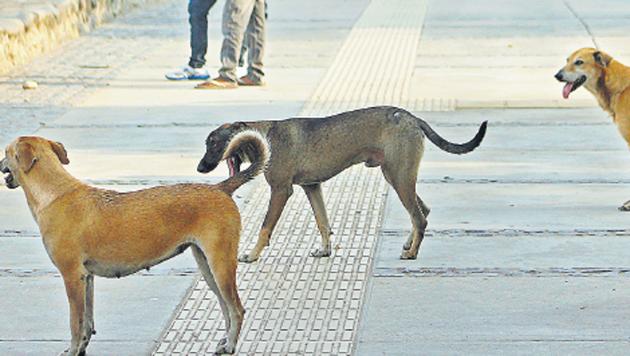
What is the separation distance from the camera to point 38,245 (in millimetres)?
8875

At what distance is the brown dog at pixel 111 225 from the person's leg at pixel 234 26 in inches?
316

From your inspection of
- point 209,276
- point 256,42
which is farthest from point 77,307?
point 256,42

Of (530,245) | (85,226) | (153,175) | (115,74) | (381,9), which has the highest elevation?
(85,226)

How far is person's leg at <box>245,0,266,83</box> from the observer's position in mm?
14992

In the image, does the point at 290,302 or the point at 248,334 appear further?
the point at 290,302

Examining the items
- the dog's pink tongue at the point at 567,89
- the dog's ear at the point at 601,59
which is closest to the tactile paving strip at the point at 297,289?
the dog's pink tongue at the point at 567,89

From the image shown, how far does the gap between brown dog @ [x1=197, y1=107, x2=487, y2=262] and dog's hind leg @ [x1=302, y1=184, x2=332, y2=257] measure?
0.18 m

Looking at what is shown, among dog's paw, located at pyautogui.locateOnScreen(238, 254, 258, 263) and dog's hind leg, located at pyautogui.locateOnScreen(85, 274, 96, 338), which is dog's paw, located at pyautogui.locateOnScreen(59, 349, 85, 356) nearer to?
dog's hind leg, located at pyautogui.locateOnScreen(85, 274, 96, 338)

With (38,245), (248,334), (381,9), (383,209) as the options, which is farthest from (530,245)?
(381,9)

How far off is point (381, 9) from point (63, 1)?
5.64m

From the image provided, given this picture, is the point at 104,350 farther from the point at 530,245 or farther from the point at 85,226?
the point at 530,245

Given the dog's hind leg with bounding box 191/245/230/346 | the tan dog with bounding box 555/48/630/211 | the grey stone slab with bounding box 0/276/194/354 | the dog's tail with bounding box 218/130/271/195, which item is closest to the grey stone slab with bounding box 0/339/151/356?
the grey stone slab with bounding box 0/276/194/354

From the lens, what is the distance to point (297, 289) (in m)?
7.94

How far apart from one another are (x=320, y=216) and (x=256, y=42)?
21.8 ft
